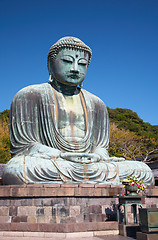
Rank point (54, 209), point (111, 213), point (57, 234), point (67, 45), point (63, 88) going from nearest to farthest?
point (57, 234)
point (54, 209)
point (111, 213)
point (67, 45)
point (63, 88)

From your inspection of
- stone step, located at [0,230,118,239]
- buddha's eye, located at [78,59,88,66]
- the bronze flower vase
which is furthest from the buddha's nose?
stone step, located at [0,230,118,239]

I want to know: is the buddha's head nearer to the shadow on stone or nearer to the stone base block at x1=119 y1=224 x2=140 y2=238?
the shadow on stone

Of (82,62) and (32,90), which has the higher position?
(82,62)

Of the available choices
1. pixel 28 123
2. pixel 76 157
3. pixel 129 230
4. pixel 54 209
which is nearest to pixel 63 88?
pixel 28 123

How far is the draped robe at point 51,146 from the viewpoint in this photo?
24.4ft

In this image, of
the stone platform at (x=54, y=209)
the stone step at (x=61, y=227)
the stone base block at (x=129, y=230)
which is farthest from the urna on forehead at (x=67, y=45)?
the stone base block at (x=129, y=230)

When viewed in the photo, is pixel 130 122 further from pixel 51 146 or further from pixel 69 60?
pixel 51 146

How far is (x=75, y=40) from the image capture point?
9492 millimetres

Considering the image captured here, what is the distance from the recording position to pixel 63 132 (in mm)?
8945

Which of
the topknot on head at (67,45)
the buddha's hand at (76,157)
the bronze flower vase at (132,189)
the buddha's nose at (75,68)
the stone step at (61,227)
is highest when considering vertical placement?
the topknot on head at (67,45)

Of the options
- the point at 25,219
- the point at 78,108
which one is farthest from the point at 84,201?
the point at 78,108

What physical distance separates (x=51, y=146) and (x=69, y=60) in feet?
9.30

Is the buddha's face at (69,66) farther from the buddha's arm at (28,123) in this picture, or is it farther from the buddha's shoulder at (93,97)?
the buddha's arm at (28,123)

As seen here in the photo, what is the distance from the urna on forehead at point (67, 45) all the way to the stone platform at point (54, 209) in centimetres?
461
